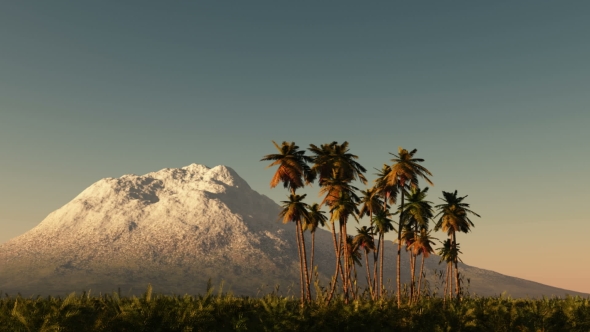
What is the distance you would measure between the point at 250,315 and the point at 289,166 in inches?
814

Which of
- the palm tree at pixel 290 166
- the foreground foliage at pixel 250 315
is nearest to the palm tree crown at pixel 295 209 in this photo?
the palm tree at pixel 290 166

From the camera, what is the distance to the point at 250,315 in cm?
4103

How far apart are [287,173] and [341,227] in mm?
11264

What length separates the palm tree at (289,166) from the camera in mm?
56906

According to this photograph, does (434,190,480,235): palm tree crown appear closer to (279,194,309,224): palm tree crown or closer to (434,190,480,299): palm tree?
(434,190,480,299): palm tree

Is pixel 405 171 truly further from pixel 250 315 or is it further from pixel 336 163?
pixel 250 315

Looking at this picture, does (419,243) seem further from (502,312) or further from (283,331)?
(283,331)

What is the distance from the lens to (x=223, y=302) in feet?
132

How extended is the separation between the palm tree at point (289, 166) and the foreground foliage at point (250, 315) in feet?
49.7

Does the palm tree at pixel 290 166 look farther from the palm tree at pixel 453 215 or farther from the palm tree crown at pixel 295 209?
the palm tree at pixel 453 215

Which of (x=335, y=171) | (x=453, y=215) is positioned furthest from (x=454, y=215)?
(x=335, y=171)

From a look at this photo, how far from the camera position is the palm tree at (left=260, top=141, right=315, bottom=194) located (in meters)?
56.9

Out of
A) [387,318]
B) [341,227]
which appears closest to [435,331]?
[387,318]

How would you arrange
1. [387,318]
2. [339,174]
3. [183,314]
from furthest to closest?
[339,174]
[387,318]
[183,314]
